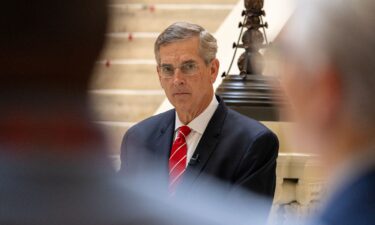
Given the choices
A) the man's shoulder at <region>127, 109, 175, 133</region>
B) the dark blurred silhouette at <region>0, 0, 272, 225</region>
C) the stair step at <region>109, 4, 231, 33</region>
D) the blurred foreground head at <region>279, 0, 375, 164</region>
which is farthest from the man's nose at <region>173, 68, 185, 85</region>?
the stair step at <region>109, 4, 231, 33</region>

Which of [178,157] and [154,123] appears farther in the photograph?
[154,123]

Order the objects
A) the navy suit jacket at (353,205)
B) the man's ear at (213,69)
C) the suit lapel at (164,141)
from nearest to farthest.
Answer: the navy suit jacket at (353,205)
the suit lapel at (164,141)
the man's ear at (213,69)

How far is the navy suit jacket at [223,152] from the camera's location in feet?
7.84

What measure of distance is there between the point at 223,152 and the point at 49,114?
71.5 inches

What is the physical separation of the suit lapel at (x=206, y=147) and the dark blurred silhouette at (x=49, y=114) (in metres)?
1.64

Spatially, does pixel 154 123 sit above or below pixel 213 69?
below

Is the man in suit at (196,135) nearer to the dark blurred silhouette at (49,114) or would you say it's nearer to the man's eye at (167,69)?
the man's eye at (167,69)

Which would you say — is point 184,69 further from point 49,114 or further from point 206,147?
point 49,114

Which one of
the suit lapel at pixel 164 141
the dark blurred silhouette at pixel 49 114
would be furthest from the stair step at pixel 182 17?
the dark blurred silhouette at pixel 49 114

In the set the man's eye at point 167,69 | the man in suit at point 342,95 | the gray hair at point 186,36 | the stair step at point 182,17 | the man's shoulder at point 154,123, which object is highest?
the man in suit at point 342,95

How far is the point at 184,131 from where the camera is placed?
258cm

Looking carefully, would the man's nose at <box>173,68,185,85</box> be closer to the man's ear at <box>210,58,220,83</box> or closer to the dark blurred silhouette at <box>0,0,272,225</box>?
the man's ear at <box>210,58,220,83</box>

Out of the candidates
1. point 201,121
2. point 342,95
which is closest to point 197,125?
point 201,121

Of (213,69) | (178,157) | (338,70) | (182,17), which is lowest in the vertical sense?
(182,17)
